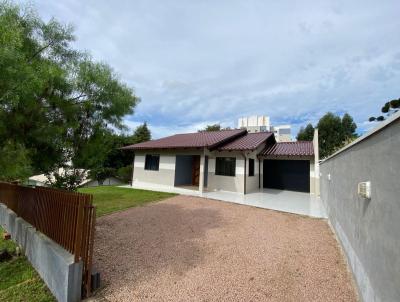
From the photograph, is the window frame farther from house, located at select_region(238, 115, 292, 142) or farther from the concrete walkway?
house, located at select_region(238, 115, 292, 142)

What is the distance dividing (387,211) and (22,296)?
18.3 feet

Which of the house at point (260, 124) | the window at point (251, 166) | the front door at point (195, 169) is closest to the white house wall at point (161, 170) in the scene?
the front door at point (195, 169)

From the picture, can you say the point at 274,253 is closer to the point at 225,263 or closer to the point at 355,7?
the point at 225,263

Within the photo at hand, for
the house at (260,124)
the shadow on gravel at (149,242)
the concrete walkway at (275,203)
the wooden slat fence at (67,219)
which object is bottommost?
the shadow on gravel at (149,242)

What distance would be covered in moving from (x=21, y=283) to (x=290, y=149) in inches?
608

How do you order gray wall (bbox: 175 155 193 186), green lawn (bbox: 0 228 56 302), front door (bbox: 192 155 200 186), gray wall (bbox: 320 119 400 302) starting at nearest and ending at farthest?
gray wall (bbox: 320 119 400 302)
green lawn (bbox: 0 228 56 302)
gray wall (bbox: 175 155 193 186)
front door (bbox: 192 155 200 186)

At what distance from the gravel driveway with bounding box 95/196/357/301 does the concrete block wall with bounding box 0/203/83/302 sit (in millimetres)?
446

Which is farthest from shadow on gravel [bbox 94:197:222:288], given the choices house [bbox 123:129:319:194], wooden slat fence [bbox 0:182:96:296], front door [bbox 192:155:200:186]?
front door [bbox 192:155:200:186]

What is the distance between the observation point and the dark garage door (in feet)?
49.0

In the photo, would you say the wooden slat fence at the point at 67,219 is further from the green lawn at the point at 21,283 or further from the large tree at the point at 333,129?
the large tree at the point at 333,129

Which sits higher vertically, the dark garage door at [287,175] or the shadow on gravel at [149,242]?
the dark garage door at [287,175]

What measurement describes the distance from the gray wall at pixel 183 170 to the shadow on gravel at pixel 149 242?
5.54 meters

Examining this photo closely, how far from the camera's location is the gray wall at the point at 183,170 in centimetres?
1451

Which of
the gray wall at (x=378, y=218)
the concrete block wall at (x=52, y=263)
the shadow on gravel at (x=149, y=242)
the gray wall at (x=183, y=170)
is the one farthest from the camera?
the gray wall at (x=183, y=170)
